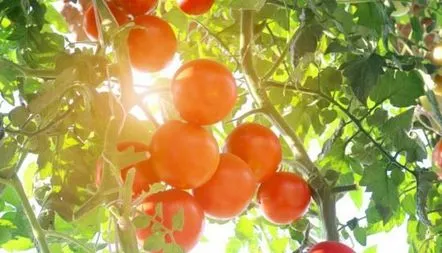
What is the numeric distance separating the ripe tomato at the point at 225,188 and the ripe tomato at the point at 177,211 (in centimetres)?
1

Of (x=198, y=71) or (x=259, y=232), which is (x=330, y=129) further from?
(x=198, y=71)

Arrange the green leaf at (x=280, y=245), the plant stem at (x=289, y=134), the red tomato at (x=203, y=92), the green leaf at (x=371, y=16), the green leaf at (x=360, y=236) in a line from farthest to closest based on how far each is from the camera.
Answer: the green leaf at (x=280, y=245) < the green leaf at (x=360, y=236) < the green leaf at (x=371, y=16) < the plant stem at (x=289, y=134) < the red tomato at (x=203, y=92)

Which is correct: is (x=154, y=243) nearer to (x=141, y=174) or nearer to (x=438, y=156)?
(x=141, y=174)

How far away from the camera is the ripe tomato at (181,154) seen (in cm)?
69

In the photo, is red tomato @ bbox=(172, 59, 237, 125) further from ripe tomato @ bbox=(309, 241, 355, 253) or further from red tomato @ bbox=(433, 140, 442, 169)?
red tomato @ bbox=(433, 140, 442, 169)

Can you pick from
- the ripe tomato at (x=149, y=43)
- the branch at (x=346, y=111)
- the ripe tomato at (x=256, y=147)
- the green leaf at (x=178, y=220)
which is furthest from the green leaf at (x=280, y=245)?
the green leaf at (x=178, y=220)

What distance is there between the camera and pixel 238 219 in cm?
127

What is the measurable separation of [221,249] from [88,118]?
2.19ft

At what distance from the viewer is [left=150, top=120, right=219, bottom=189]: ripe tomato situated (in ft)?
2.26

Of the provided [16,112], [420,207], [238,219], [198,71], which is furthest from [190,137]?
[238,219]

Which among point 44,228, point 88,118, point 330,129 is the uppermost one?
point 88,118

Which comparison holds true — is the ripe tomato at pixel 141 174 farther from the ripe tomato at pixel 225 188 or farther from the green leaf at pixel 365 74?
the green leaf at pixel 365 74

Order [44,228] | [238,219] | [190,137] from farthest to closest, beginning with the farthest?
[238,219] < [44,228] < [190,137]

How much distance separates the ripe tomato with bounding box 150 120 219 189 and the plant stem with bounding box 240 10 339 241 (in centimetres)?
18
